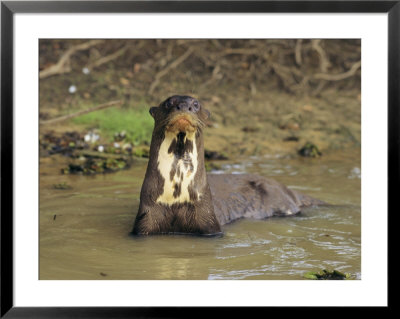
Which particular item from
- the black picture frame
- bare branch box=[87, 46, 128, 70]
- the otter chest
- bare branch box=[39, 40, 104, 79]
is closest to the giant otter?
the otter chest

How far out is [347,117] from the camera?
10.5m

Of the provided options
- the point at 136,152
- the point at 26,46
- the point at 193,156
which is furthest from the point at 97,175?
the point at 26,46

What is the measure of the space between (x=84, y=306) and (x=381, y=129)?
2029 mm

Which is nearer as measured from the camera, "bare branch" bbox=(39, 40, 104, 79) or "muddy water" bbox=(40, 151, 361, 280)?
"muddy water" bbox=(40, 151, 361, 280)

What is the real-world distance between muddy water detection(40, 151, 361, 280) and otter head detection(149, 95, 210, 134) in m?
0.81

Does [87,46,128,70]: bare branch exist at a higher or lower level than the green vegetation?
higher

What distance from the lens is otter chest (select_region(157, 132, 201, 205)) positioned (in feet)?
18.2

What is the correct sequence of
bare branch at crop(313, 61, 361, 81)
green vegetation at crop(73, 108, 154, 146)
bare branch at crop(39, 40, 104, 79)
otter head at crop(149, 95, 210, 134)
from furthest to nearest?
bare branch at crop(313, 61, 361, 81) → bare branch at crop(39, 40, 104, 79) → green vegetation at crop(73, 108, 154, 146) → otter head at crop(149, 95, 210, 134)

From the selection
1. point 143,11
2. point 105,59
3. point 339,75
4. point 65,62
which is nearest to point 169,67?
point 105,59

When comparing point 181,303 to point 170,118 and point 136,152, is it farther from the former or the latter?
point 136,152

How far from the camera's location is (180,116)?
5.36m

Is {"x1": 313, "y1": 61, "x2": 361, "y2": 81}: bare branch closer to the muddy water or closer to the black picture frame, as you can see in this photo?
the muddy water

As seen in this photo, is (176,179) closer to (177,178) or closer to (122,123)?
(177,178)

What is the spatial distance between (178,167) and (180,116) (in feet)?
1.37
